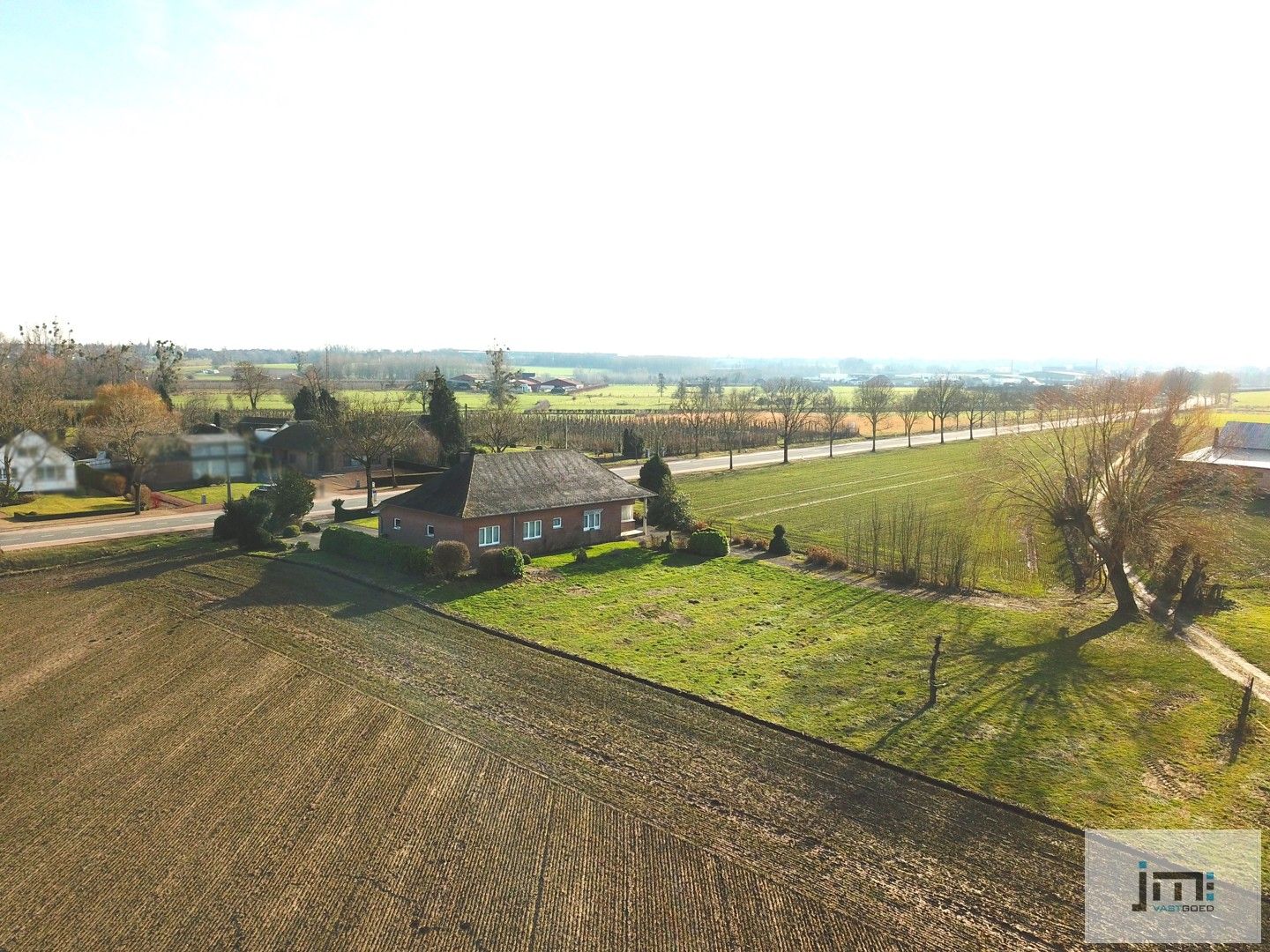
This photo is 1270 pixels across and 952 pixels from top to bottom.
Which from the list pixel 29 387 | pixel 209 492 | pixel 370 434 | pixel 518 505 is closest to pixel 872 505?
pixel 518 505

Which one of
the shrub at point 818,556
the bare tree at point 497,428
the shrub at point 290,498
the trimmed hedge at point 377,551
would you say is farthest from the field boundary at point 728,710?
the bare tree at point 497,428

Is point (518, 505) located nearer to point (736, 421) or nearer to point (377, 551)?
point (377, 551)

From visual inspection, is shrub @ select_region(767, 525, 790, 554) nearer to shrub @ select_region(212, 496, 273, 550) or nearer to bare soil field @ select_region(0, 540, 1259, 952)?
bare soil field @ select_region(0, 540, 1259, 952)

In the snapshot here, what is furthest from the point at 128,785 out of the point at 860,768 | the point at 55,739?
the point at 860,768

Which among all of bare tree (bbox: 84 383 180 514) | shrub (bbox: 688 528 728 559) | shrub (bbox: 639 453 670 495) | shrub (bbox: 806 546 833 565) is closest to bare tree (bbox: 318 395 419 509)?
bare tree (bbox: 84 383 180 514)

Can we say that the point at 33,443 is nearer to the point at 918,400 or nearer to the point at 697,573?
the point at 697,573

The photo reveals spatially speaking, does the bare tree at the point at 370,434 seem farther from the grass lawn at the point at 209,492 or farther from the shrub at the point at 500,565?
the shrub at the point at 500,565
